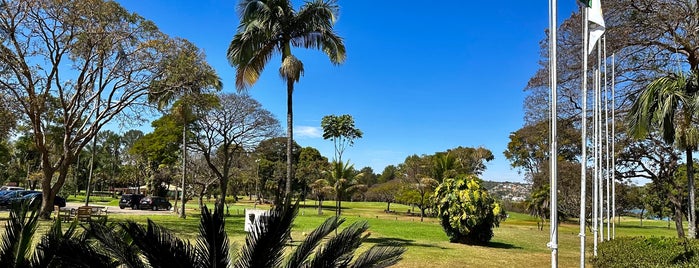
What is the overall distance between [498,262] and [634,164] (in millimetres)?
14156

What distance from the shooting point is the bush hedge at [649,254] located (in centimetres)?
690

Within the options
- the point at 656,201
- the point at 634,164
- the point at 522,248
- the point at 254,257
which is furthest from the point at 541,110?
the point at 656,201

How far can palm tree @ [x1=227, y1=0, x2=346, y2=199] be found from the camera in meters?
14.5

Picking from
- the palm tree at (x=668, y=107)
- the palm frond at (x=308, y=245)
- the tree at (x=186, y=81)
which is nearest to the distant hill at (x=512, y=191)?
the palm tree at (x=668, y=107)

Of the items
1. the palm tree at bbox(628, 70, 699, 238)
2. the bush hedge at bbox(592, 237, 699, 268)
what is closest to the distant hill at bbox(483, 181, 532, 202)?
the palm tree at bbox(628, 70, 699, 238)

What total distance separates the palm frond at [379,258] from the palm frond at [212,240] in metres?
1.07

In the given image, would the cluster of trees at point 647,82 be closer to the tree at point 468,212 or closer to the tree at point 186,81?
the tree at point 468,212

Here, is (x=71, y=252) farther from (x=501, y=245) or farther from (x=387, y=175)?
(x=387, y=175)

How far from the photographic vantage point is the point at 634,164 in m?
22.0

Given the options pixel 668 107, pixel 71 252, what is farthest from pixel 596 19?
pixel 71 252

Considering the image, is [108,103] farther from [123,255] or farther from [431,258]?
[123,255]

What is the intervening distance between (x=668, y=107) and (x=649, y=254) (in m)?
4.92

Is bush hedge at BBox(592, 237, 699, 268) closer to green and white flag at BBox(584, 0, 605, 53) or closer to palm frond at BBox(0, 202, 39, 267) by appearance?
green and white flag at BBox(584, 0, 605, 53)

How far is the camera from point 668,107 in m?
11.0
